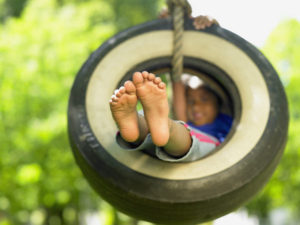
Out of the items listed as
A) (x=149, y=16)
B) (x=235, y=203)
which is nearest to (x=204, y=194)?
(x=235, y=203)

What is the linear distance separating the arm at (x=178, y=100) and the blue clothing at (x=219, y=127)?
161mm

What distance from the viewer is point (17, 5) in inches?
540

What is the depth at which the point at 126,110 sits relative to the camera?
170 cm

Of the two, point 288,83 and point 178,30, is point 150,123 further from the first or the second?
point 288,83

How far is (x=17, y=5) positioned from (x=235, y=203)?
44.1 feet

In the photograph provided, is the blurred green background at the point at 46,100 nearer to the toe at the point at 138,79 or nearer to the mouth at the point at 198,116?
the mouth at the point at 198,116

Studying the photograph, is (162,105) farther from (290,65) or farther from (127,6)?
(127,6)

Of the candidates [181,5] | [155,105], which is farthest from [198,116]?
[155,105]

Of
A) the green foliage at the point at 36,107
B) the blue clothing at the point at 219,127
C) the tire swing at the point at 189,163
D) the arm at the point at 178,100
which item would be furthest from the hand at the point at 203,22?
the green foliage at the point at 36,107

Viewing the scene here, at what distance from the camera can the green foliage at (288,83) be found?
33.6 ft

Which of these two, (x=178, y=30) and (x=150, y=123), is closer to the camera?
(x=150, y=123)

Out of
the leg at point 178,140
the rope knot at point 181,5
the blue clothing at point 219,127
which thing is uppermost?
the rope knot at point 181,5

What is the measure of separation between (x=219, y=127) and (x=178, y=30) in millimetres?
720

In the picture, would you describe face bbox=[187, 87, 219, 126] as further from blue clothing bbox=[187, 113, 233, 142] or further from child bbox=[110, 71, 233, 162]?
child bbox=[110, 71, 233, 162]
